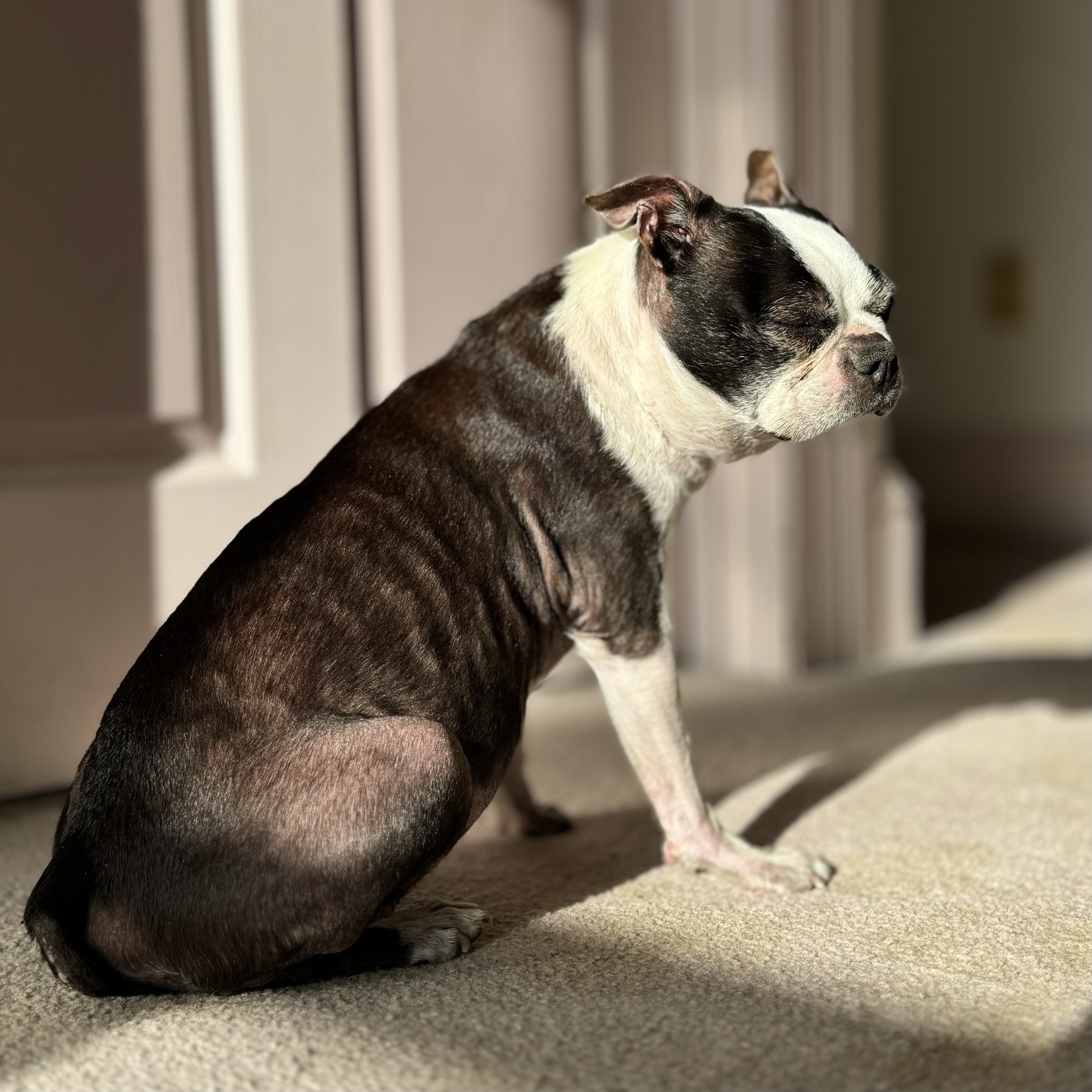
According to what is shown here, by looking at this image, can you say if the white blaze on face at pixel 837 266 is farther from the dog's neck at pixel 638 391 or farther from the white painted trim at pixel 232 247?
the white painted trim at pixel 232 247

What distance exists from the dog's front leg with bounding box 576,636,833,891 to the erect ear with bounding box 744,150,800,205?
53 centimetres

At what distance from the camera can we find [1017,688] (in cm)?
249

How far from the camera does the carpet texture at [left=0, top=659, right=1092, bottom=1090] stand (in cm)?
115

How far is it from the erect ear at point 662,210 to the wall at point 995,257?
321cm

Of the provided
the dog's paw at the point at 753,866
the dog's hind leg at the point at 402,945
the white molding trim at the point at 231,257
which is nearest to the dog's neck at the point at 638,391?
the dog's paw at the point at 753,866

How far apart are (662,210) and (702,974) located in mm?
765

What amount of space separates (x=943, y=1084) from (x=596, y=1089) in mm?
279

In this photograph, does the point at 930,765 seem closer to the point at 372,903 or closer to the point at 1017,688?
the point at 1017,688

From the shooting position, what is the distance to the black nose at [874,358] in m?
1.42

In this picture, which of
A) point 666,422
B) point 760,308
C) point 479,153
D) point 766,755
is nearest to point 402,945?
point 666,422

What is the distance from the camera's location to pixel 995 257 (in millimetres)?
4547

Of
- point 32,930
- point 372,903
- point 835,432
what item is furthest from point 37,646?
point 835,432

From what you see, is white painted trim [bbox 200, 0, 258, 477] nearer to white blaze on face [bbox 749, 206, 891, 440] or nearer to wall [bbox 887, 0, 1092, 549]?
white blaze on face [bbox 749, 206, 891, 440]

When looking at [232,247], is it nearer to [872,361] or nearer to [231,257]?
[231,257]
